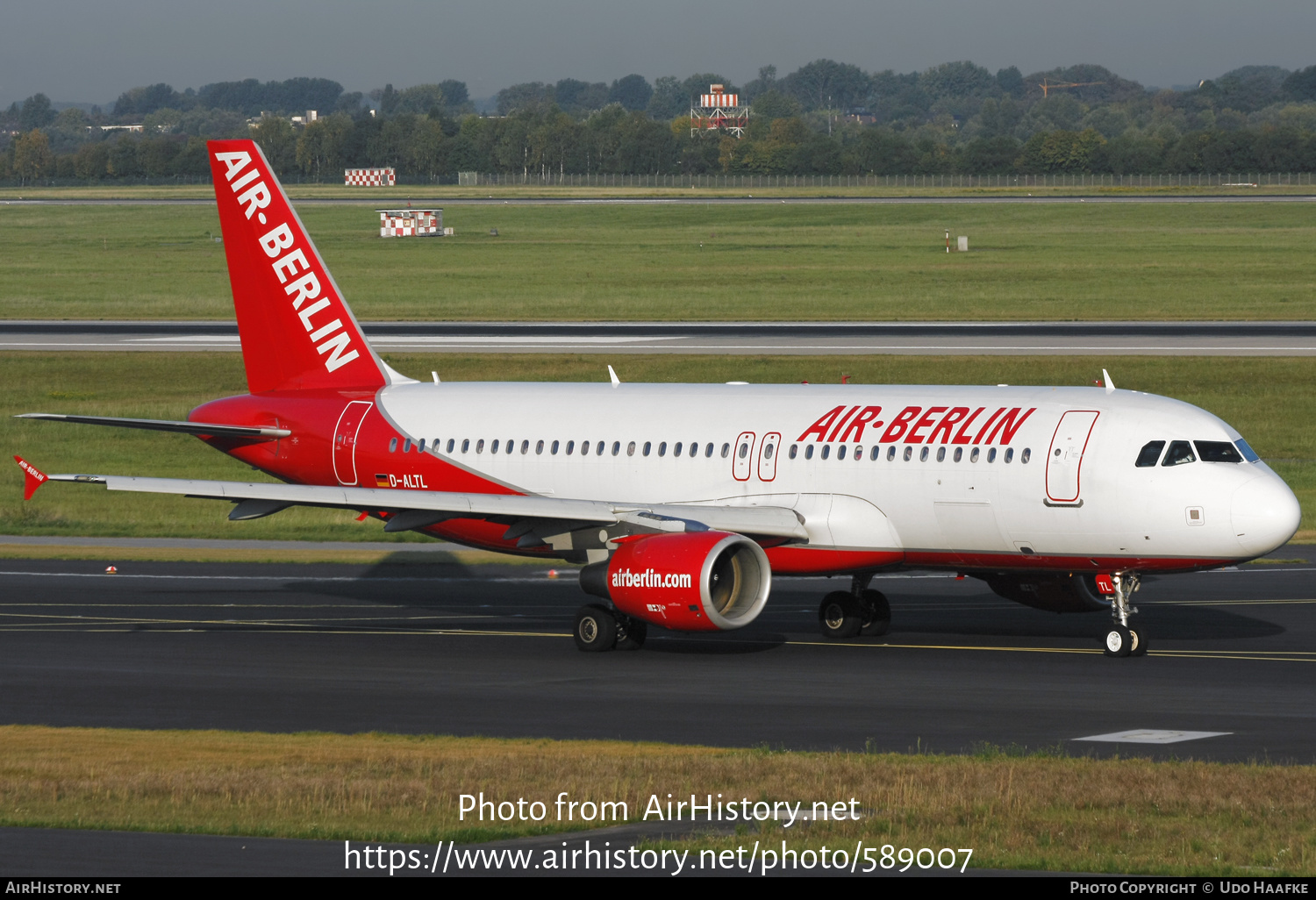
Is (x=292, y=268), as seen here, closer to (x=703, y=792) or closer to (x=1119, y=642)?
(x=1119, y=642)

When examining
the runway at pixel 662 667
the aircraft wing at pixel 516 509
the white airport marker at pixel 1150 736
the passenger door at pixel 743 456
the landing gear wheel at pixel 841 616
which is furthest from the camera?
the landing gear wheel at pixel 841 616

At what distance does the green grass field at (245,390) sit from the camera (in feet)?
181

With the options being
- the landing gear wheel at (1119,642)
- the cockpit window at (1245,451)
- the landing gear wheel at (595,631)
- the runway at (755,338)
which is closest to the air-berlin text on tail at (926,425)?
the cockpit window at (1245,451)

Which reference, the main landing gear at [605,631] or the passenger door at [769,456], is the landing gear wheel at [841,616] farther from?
the main landing gear at [605,631]

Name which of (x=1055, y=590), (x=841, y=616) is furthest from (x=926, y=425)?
(x=841, y=616)

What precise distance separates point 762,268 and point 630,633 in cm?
10660

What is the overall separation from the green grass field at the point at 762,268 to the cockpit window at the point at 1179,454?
68.2 m

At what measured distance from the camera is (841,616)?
116ft

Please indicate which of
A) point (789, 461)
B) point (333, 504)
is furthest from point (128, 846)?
point (789, 461)

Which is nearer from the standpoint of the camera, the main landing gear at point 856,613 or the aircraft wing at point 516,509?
the aircraft wing at point 516,509

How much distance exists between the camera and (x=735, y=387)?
37438mm

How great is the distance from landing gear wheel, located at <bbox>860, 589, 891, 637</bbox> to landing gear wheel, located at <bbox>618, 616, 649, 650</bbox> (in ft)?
13.6

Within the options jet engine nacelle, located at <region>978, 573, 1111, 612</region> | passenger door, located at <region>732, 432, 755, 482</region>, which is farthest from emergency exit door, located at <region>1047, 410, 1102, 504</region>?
Result: passenger door, located at <region>732, 432, 755, 482</region>
